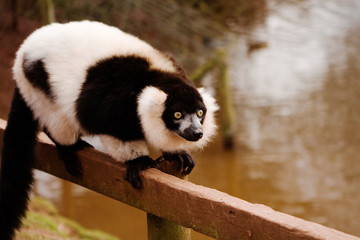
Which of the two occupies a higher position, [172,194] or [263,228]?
[263,228]

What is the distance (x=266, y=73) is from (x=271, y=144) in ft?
8.11

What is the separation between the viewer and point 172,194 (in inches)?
87.0

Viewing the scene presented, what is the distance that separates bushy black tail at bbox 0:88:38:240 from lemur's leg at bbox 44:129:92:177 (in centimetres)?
18

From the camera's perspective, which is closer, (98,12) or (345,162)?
(345,162)

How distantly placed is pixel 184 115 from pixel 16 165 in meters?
0.94

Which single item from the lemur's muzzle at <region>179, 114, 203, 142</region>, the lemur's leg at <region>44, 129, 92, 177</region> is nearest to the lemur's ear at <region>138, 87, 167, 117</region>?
the lemur's muzzle at <region>179, 114, 203, 142</region>

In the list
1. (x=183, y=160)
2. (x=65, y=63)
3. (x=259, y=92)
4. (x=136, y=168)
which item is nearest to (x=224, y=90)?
(x=259, y=92)

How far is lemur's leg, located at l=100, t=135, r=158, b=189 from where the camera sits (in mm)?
2455

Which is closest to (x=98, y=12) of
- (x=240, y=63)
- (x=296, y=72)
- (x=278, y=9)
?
(x=240, y=63)

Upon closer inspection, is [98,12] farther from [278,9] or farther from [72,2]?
[278,9]

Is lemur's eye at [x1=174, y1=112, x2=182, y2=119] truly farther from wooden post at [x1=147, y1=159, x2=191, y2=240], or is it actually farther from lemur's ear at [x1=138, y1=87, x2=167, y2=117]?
wooden post at [x1=147, y1=159, x2=191, y2=240]

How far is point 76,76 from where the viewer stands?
297 cm

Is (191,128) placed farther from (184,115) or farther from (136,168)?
(136,168)

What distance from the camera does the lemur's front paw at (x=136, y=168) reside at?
8.00 feet
